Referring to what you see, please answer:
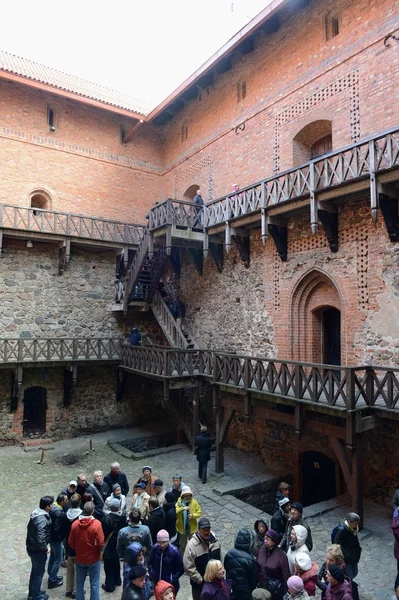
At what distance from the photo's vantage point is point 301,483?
10969 mm

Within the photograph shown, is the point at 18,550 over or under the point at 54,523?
under

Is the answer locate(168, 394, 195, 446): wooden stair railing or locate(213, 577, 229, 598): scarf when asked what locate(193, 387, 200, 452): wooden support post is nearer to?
locate(168, 394, 195, 446): wooden stair railing

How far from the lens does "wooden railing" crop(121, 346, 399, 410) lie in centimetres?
765

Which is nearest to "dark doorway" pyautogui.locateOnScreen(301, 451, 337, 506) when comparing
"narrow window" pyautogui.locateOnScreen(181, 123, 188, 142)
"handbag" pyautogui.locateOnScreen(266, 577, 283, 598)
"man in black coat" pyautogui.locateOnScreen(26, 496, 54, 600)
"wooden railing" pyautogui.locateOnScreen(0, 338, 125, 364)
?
"handbag" pyautogui.locateOnScreen(266, 577, 283, 598)

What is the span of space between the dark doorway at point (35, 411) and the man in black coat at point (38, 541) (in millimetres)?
9185

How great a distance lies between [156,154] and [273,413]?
505 inches

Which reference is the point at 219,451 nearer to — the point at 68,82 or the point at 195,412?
the point at 195,412

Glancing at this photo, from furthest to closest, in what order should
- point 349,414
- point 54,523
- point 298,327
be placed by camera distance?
point 298,327 < point 349,414 < point 54,523

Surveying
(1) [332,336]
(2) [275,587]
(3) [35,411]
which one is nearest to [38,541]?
(2) [275,587]

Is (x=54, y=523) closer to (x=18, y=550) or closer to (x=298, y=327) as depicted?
(x=18, y=550)

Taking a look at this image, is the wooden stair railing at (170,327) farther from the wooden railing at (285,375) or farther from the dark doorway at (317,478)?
the dark doorway at (317,478)

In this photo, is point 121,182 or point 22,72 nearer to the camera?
point 22,72

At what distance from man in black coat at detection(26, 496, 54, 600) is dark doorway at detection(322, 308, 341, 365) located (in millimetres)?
7640

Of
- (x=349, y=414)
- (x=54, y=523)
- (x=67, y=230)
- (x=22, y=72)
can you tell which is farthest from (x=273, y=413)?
(x=22, y=72)
